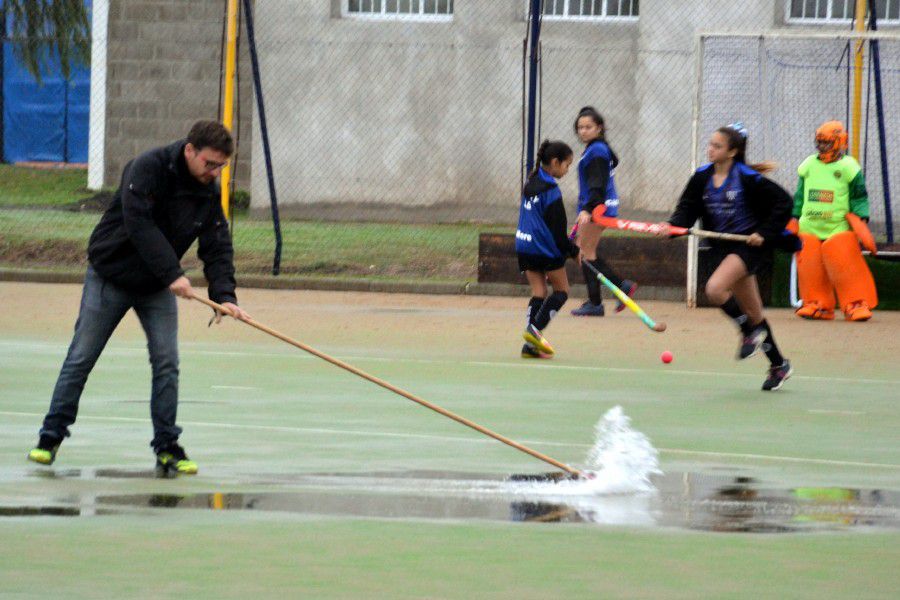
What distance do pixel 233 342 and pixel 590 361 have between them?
108 inches

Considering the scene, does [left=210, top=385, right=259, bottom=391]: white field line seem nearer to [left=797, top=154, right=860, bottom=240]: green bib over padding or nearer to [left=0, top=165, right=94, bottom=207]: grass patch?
[left=797, top=154, right=860, bottom=240]: green bib over padding

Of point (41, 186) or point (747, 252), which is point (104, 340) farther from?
point (41, 186)

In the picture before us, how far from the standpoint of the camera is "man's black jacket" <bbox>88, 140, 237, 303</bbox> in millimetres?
7867

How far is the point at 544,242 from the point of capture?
44.0 ft

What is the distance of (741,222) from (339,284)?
313 inches

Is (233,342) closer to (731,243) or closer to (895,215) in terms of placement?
(731,243)

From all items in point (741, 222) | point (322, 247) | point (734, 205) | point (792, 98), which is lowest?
point (322, 247)

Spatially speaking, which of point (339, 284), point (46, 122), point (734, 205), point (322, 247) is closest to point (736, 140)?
point (734, 205)

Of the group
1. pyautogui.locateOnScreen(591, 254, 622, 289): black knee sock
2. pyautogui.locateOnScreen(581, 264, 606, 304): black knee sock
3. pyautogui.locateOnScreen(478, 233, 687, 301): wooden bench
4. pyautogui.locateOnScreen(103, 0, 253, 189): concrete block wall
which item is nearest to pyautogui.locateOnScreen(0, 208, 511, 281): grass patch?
pyautogui.locateOnScreen(478, 233, 687, 301): wooden bench

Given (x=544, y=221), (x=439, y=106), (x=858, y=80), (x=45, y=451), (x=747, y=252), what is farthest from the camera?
(x=439, y=106)

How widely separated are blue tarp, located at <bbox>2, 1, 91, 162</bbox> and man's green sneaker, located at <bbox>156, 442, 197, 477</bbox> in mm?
25735

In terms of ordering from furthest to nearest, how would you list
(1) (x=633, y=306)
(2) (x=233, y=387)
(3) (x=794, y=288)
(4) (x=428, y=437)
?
(3) (x=794, y=288)
(1) (x=633, y=306)
(2) (x=233, y=387)
(4) (x=428, y=437)

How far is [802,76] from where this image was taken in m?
21.5

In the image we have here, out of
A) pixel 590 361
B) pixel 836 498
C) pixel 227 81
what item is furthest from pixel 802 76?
pixel 836 498
